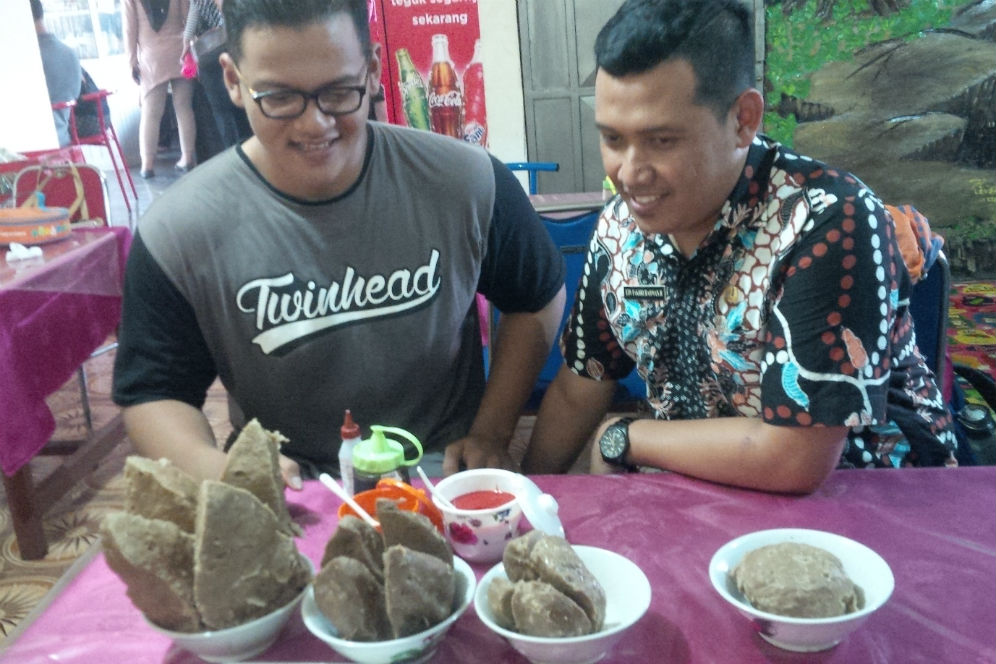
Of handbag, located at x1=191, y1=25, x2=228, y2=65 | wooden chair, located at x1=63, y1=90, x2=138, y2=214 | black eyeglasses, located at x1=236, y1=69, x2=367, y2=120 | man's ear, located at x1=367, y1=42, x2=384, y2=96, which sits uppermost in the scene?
handbag, located at x1=191, y1=25, x2=228, y2=65

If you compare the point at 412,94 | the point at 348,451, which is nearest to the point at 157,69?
the point at 412,94

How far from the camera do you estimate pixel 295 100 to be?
4.34 ft

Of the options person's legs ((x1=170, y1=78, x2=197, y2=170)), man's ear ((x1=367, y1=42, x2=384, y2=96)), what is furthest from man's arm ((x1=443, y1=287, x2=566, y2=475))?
person's legs ((x1=170, y1=78, x2=197, y2=170))

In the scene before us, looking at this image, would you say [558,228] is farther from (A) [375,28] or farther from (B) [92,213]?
(A) [375,28]

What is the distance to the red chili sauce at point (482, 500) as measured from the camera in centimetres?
100

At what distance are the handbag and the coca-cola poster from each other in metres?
1.18

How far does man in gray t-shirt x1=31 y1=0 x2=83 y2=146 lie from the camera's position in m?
3.63

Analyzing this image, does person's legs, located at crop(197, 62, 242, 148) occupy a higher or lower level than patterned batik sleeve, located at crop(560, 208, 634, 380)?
higher

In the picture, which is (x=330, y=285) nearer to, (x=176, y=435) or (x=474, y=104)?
(x=176, y=435)

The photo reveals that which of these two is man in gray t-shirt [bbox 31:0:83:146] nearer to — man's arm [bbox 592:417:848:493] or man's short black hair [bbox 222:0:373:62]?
man's short black hair [bbox 222:0:373:62]

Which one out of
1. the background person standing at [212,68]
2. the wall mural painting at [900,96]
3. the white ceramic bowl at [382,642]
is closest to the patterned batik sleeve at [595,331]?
the white ceramic bowl at [382,642]

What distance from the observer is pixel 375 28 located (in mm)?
4484

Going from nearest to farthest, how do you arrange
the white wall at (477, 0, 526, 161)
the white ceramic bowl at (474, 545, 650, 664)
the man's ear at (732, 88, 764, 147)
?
the white ceramic bowl at (474, 545, 650, 664), the man's ear at (732, 88, 764, 147), the white wall at (477, 0, 526, 161)

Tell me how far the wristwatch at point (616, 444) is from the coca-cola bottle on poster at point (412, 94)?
12.0 feet
